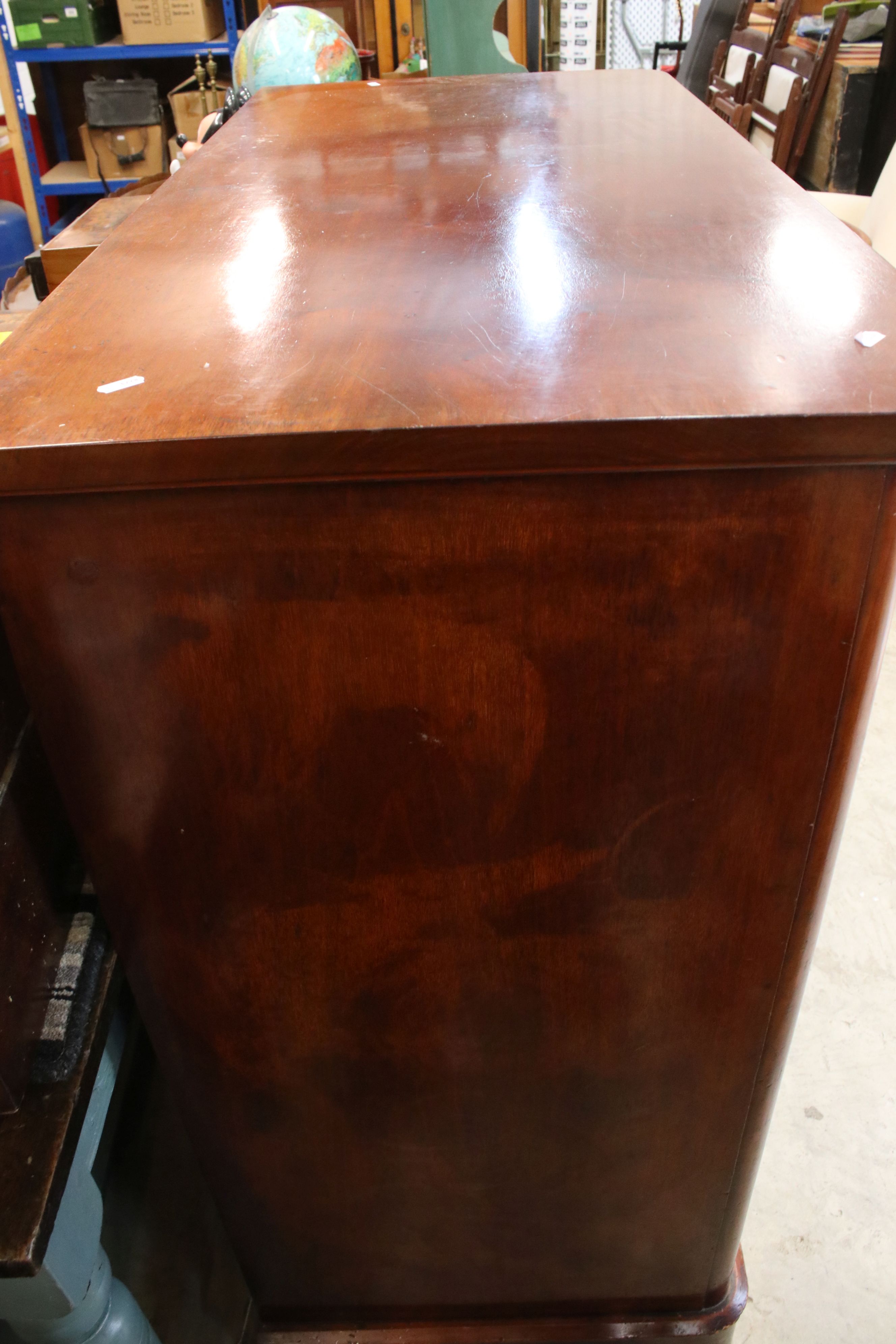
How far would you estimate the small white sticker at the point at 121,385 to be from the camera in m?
0.49

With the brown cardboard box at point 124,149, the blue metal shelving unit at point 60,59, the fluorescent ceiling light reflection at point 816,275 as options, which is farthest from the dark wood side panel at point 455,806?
the brown cardboard box at point 124,149

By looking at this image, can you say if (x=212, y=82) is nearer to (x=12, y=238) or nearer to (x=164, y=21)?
(x=164, y=21)

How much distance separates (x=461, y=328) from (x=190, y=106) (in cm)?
320

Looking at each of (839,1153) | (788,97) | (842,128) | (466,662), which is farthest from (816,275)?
(842,128)

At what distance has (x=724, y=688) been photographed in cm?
54

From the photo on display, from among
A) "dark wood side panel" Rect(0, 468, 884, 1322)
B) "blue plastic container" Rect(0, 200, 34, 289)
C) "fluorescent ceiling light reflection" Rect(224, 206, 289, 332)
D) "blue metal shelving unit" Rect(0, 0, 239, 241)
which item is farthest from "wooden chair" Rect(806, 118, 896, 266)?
"blue plastic container" Rect(0, 200, 34, 289)

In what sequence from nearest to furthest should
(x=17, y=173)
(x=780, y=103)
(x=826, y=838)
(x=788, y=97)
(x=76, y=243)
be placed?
1. (x=826, y=838)
2. (x=76, y=243)
3. (x=788, y=97)
4. (x=780, y=103)
5. (x=17, y=173)

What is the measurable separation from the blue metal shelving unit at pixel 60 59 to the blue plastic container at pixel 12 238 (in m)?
0.09

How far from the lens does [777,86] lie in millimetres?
2760

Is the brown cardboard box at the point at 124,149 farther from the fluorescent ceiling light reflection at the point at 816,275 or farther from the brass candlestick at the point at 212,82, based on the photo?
the fluorescent ceiling light reflection at the point at 816,275

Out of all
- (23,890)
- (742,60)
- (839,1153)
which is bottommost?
(839,1153)

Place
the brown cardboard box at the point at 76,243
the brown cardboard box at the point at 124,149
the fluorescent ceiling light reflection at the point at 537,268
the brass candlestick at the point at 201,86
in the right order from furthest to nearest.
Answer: the brown cardboard box at the point at 124,149
the brass candlestick at the point at 201,86
the brown cardboard box at the point at 76,243
the fluorescent ceiling light reflection at the point at 537,268

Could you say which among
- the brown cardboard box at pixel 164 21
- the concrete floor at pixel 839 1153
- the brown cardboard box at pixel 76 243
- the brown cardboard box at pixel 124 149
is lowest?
the concrete floor at pixel 839 1153

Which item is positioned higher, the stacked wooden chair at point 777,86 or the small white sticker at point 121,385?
the small white sticker at point 121,385
